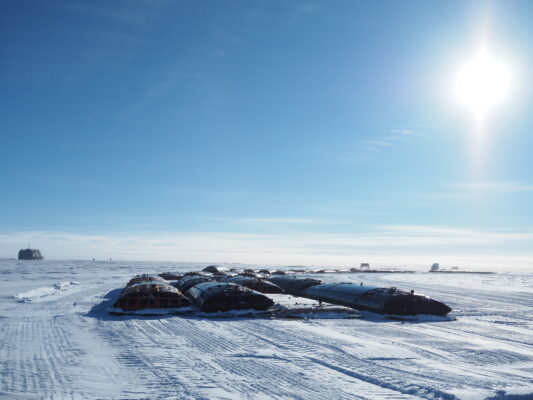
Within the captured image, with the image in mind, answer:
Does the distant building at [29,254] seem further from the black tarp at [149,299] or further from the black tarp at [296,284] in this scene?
the black tarp at [149,299]

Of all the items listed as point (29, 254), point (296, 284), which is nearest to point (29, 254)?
point (29, 254)

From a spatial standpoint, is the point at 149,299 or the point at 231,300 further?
the point at 231,300

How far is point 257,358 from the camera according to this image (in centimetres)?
1052

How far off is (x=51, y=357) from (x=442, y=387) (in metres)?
9.24

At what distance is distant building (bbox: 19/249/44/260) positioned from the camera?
125 metres

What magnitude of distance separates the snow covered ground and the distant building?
408 feet

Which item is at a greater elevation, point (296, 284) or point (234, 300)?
point (234, 300)

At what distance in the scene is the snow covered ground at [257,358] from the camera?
26.2 feet

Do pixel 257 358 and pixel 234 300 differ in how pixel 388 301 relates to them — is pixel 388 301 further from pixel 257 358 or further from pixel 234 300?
pixel 257 358

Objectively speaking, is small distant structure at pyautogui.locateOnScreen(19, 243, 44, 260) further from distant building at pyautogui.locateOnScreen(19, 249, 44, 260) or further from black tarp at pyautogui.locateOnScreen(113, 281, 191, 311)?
black tarp at pyautogui.locateOnScreen(113, 281, 191, 311)

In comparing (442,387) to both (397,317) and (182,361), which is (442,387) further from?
(397,317)

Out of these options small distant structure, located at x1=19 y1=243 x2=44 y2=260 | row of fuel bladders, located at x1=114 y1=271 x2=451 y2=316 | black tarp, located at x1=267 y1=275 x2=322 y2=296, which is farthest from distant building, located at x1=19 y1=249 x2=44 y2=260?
row of fuel bladders, located at x1=114 y1=271 x2=451 y2=316

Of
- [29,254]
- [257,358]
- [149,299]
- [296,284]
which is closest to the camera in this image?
[257,358]

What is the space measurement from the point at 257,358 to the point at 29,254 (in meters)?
137
